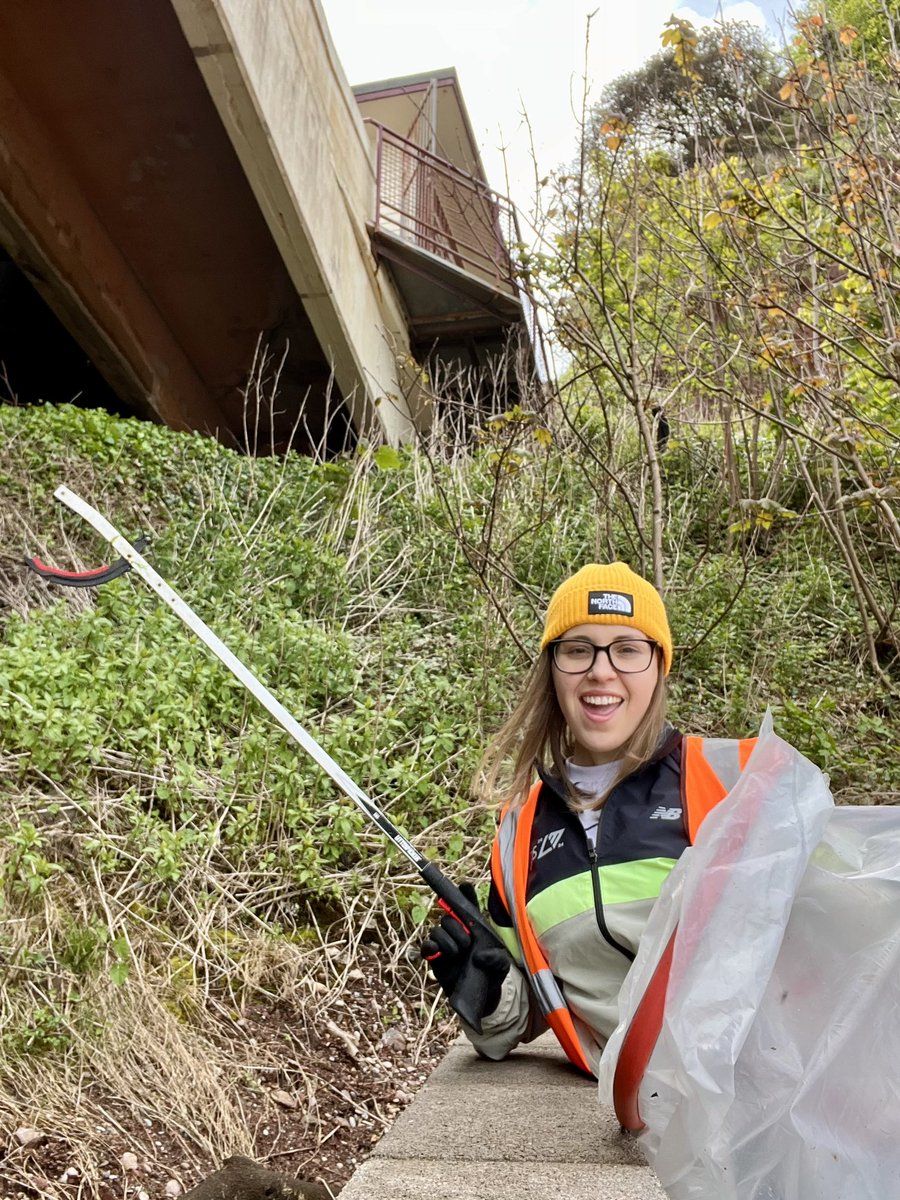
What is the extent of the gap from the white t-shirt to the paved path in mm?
470

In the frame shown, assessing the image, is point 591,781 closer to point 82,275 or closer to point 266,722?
point 266,722

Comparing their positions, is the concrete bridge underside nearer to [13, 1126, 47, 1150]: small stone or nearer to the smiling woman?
the smiling woman

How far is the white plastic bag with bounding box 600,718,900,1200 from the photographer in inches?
46.8

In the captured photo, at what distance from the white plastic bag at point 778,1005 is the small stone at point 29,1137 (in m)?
1.61

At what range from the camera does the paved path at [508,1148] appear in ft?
4.59

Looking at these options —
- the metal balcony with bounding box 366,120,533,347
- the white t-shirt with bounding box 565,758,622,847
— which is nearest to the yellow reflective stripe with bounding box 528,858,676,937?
the white t-shirt with bounding box 565,758,622,847

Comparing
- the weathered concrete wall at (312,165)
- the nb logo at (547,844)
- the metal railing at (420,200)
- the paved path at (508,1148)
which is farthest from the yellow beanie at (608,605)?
the metal railing at (420,200)

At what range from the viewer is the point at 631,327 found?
4.23m

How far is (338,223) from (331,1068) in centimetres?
662

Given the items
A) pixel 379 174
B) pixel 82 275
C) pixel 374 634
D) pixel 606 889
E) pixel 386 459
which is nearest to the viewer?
pixel 606 889

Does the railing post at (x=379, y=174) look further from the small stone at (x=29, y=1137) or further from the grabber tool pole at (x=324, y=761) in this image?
the small stone at (x=29, y=1137)

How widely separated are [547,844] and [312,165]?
21.6ft

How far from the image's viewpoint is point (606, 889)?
5.92 ft

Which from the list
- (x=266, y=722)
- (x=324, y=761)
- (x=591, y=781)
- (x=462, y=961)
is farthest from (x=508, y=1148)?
(x=266, y=722)
